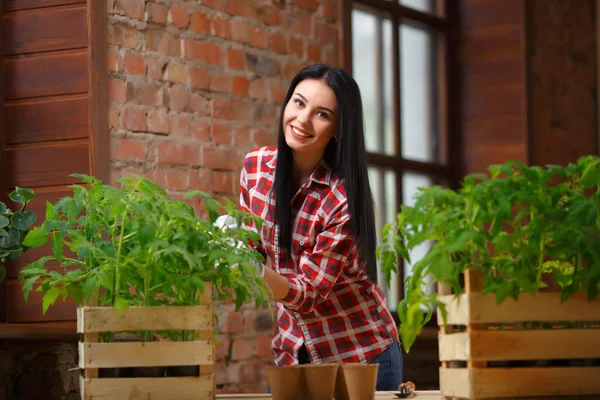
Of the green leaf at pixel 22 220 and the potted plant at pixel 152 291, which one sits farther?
the green leaf at pixel 22 220

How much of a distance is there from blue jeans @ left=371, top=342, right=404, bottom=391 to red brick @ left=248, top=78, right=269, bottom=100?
3.18 ft

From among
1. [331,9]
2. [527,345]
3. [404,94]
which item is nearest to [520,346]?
[527,345]

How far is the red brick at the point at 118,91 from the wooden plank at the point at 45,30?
119 mm

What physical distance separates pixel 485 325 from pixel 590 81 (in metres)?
3.10

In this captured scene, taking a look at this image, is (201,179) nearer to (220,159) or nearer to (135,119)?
(220,159)

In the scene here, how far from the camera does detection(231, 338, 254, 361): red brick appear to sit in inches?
102

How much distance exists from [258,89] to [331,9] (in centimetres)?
51

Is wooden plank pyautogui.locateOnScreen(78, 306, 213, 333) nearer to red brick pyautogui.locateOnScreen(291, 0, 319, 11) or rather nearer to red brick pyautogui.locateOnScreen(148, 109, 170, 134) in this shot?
red brick pyautogui.locateOnScreen(148, 109, 170, 134)

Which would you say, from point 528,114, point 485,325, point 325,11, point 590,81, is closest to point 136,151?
point 325,11

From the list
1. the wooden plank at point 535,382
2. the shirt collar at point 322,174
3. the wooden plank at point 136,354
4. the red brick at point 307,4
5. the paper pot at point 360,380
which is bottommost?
the paper pot at point 360,380

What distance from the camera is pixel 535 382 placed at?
3.64 ft

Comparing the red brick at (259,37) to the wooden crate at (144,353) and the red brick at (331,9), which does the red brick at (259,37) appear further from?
the wooden crate at (144,353)

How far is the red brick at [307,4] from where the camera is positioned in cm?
288

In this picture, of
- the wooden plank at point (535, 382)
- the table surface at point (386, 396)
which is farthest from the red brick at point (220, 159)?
the wooden plank at point (535, 382)
